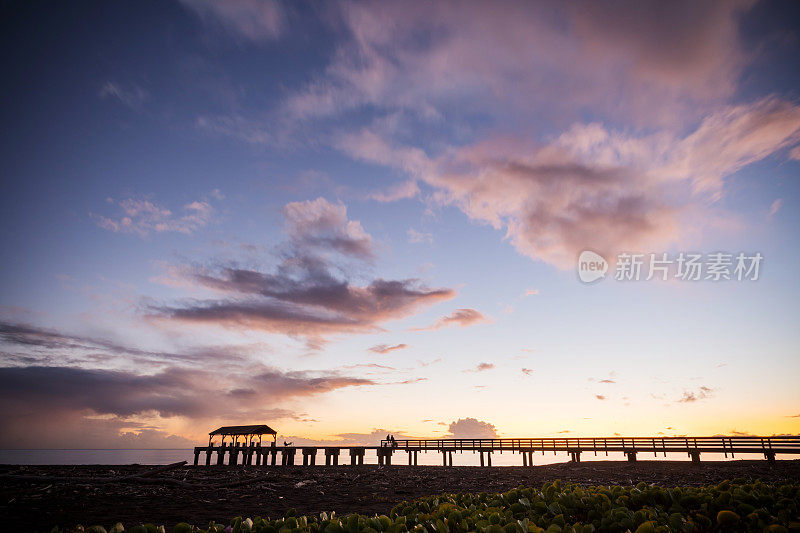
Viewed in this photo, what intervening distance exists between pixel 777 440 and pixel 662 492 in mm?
36068

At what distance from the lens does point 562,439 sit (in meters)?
37.8

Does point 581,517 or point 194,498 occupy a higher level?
point 581,517

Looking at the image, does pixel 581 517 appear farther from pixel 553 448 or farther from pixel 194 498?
pixel 553 448

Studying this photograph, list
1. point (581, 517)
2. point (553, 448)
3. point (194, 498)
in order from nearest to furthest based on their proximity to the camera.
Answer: point (581, 517)
point (194, 498)
point (553, 448)

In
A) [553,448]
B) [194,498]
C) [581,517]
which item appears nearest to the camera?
[581,517]

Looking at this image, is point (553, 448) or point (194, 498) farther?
point (553, 448)

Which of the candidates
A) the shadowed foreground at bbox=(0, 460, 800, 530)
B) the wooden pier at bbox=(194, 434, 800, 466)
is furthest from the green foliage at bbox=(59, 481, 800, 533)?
the wooden pier at bbox=(194, 434, 800, 466)

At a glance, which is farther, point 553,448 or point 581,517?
point 553,448

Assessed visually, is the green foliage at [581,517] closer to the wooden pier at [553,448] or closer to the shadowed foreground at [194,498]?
the shadowed foreground at [194,498]

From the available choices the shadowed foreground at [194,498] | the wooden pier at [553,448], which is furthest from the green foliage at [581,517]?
the wooden pier at [553,448]

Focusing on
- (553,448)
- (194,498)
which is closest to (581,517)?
(194,498)

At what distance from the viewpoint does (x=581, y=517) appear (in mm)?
5109

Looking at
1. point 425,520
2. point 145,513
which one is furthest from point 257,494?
point 425,520

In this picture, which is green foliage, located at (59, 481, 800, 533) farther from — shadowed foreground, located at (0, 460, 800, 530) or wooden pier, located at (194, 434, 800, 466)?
wooden pier, located at (194, 434, 800, 466)
